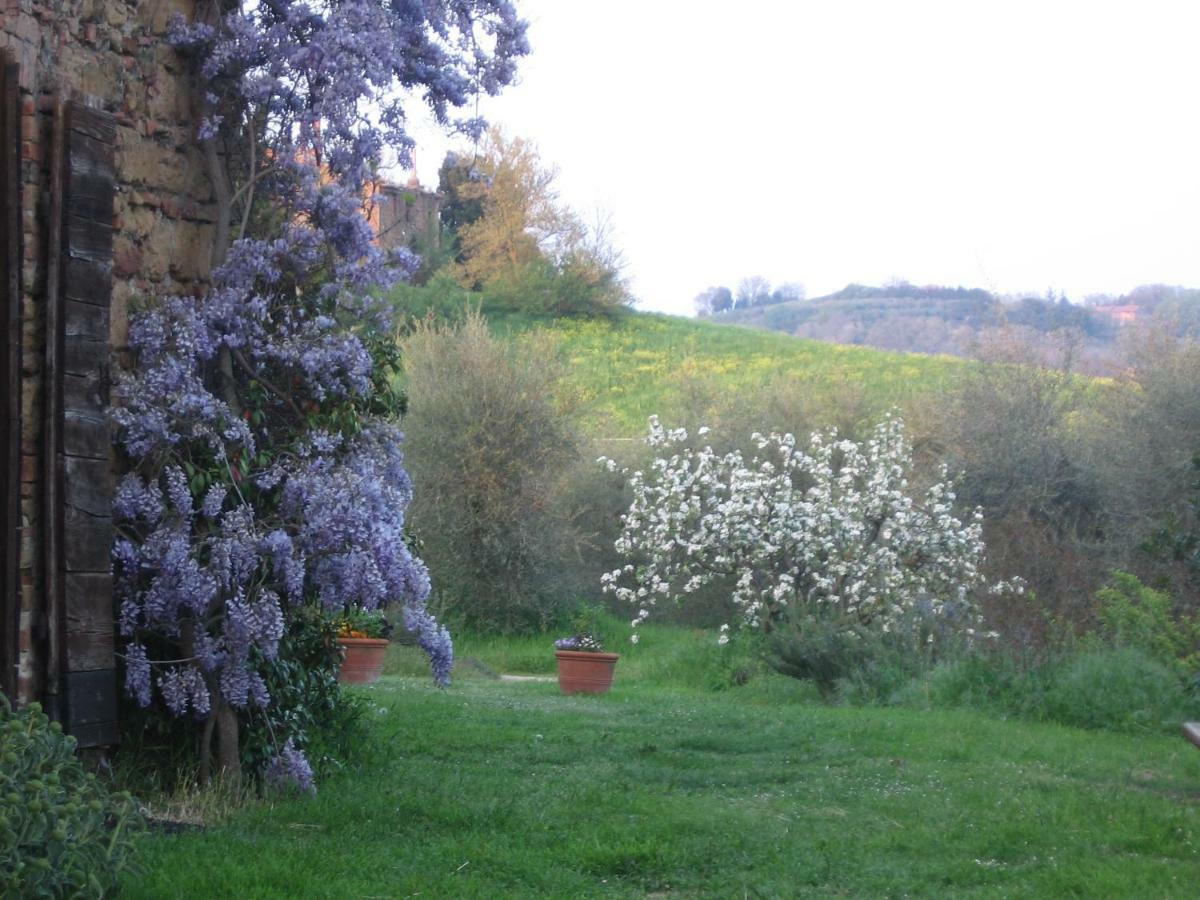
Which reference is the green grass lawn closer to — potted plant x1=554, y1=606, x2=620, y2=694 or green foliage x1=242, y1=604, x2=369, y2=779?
green foliage x1=242, y1=604, x2=369, y2=779

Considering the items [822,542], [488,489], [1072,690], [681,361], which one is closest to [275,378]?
[1072,690]

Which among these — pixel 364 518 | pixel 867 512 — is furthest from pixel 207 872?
pixel 867 512

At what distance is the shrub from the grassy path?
40.9 ft

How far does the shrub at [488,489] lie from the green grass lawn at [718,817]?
12209mm

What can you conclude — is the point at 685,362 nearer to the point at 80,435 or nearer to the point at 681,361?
the point at 681,361

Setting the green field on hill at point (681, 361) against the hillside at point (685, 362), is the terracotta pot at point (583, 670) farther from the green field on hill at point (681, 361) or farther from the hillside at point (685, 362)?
the green field on hill at point (681, 361)

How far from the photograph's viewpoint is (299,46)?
6.39 metres

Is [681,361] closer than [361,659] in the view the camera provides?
No

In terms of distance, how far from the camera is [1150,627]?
11.2 metres

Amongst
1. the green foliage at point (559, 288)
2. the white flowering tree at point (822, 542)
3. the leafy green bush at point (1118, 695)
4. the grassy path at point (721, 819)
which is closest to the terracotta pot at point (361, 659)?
the white flowering tree at point (822, 542)

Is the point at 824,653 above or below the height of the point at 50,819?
below

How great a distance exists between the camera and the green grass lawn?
4.96 m

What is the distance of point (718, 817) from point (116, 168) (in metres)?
4.14

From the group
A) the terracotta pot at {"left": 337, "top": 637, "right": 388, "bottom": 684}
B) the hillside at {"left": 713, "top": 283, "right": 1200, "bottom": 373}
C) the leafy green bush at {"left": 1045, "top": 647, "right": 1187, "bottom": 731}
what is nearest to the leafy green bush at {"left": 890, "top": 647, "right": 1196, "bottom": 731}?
the leafy green bush at {"left": 1045, "top": 647, "right": 1187, "bottom": 731}
